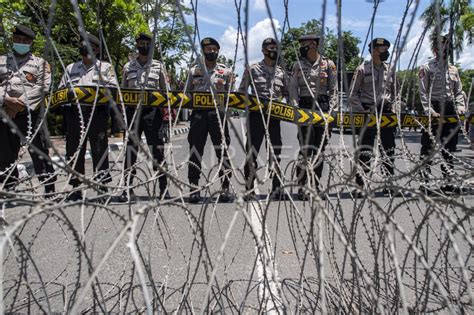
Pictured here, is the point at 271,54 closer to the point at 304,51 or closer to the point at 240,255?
the point at 304,51

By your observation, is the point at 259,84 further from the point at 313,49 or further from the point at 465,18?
the point at 465,18

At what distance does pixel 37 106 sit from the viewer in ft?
15.1

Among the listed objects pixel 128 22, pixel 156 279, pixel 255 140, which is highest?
pixel 128 22

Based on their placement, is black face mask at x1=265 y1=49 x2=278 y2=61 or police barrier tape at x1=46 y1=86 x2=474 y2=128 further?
black face mask at x1=265 y1=49 x2=278 y2=61

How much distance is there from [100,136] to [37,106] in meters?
0.73

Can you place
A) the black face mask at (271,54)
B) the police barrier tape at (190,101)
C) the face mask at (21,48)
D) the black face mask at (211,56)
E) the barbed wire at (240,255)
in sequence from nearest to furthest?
the barbed wire at (240,255) < the face mask at (21,48) < the police barrier tape at (190,101) < the black face mask at (211,56) < the black face mask at (271,54)

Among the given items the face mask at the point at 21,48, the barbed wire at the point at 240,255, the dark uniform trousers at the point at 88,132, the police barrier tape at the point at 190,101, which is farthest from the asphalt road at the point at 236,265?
the face mask at the point at 21,48

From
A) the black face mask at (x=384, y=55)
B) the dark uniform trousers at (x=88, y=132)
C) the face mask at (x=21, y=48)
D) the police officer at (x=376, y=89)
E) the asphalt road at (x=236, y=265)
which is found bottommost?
the asphalt road at (x=236, y=265)

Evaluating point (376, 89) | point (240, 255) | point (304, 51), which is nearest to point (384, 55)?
point (376, 89)

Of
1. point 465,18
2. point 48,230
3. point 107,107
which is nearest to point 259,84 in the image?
point 107,107

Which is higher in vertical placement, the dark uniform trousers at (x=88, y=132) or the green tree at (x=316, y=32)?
the green tree at (x=316, y=32)

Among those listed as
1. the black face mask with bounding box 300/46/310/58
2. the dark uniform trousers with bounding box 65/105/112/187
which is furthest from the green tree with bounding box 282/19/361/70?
the dark uniform trousers with bounding box 65/105/112/187

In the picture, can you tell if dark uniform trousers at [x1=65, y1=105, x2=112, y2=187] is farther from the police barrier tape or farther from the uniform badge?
the uniform badge

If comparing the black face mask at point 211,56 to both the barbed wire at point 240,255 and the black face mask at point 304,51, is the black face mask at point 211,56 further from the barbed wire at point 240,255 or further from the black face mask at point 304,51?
the barbed wire at point 240,255
